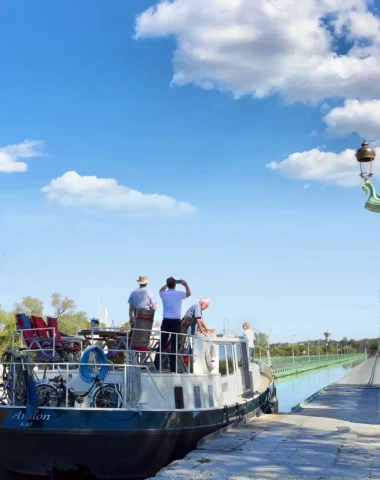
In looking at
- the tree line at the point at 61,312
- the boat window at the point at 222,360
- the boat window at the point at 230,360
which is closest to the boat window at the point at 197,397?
the boat window at the point at 222,360

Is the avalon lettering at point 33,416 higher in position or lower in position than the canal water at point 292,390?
higher

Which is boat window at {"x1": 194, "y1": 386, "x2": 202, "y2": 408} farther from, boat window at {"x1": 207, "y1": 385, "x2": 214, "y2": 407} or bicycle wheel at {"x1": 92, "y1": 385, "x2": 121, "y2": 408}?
bicycle wheel at {"x1": 92, "y1": 385, "x2": 121, "y2": 408}

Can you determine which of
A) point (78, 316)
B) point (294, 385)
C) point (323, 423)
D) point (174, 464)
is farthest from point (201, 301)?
point (78, 316)

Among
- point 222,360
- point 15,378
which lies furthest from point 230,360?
point 15,378

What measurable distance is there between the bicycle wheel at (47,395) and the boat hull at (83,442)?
213mm

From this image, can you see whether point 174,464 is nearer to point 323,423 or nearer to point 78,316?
point 323,423

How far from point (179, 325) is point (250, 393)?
5.17m

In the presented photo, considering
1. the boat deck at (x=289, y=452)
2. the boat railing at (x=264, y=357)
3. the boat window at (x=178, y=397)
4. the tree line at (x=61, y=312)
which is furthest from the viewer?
the tree line at (x=61, y=312)

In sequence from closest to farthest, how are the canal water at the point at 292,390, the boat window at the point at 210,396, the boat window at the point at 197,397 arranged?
the boat window at the point at 197,397, the boat window at the point at 210,396, the canal water at the point at 292,390

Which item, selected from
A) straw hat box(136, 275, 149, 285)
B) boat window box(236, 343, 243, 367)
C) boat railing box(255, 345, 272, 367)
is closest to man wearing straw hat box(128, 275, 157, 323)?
A: straw hat box(136, 275, 149, 285)

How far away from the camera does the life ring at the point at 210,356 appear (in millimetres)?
13452

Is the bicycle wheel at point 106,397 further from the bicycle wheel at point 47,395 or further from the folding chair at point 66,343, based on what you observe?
the folding chair at point 66,343

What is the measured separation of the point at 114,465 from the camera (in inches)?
418

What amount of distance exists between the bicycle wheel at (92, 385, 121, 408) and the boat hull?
0.69 ft
